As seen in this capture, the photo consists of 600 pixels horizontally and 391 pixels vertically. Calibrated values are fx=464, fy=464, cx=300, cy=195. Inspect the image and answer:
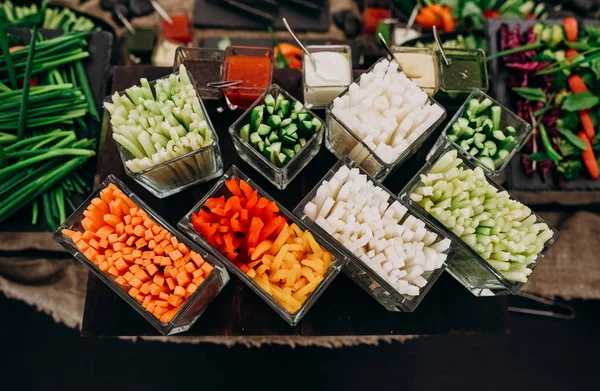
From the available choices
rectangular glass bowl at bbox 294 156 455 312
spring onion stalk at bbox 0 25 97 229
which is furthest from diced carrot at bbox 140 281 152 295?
spring onion stalk at bbox 0 25 97 229

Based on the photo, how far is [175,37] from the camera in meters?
2.45

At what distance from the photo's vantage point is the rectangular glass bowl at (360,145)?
134 centimetres

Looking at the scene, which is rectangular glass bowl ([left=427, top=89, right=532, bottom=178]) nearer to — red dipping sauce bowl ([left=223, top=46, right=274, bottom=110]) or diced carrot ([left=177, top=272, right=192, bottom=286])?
red dipping sauce bowl ([left=223, top=46, right=274, bottom=110])

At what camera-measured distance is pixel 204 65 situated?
5.23 feet

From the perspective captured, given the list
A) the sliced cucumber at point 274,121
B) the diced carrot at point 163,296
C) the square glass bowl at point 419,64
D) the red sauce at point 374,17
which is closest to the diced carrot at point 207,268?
the diced carrot at point 163,296

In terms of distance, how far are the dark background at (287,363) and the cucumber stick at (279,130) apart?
869mm

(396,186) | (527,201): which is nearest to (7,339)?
(396,186)

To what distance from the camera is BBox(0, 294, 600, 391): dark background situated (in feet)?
5.77

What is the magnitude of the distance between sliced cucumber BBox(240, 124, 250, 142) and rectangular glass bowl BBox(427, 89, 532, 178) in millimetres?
590

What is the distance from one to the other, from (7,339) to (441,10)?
2454mm

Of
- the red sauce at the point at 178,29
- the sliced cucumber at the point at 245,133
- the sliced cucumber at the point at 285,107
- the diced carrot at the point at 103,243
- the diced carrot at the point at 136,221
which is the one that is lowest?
the diced carrot at the point at 103,243

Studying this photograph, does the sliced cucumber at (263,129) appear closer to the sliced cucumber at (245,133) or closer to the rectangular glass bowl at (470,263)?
the sliced cucumber at (245,133)

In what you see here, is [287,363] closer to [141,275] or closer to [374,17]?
[141,275]

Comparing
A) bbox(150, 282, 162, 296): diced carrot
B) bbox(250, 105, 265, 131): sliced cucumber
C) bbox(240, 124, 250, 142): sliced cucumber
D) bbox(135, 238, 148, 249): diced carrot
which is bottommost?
bbox(150, 282, 162, 296): diced carrot
